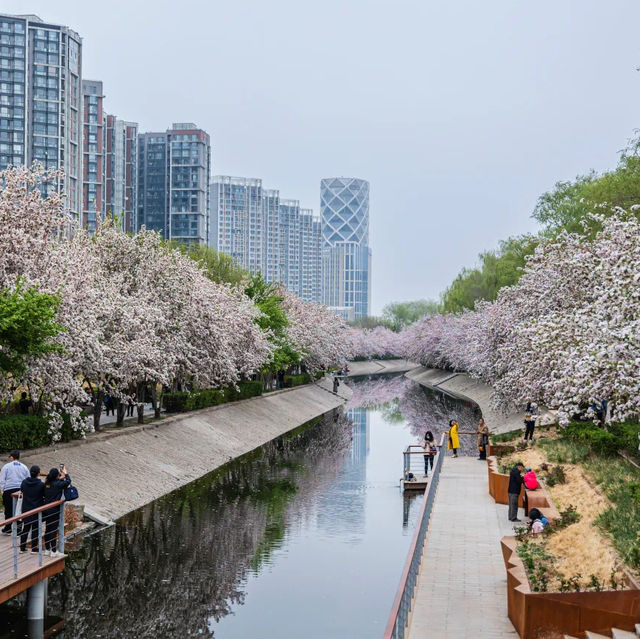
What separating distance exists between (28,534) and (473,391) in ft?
258

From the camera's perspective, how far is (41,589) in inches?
737

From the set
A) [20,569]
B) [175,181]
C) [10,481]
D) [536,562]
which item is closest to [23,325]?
[10,481]

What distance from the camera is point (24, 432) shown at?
100ft

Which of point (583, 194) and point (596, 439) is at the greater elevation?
point (583, 194)

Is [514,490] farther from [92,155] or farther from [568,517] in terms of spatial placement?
[92,155]

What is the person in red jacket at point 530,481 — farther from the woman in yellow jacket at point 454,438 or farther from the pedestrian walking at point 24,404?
the pedestrian walking at point 24,404

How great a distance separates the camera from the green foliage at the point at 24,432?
29531 millimetres

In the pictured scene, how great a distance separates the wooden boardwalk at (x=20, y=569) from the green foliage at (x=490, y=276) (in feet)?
156

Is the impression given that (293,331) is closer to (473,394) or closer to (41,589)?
(473,394)

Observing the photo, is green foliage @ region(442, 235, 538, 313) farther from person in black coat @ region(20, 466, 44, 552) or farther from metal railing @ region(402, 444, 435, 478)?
person in black coat @ region(20, 466, 44, 552)

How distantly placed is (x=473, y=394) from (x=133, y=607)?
74.3 meters

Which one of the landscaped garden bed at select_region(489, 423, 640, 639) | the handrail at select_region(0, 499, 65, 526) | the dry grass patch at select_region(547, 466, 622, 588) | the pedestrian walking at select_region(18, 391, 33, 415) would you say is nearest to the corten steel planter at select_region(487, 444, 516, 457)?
the landscaped garden bed at select_region(489, 423, 640, 639)

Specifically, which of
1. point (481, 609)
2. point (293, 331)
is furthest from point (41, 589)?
point (293, 331)

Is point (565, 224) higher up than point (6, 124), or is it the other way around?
point (6, 124)
